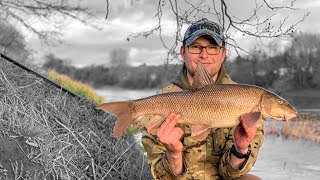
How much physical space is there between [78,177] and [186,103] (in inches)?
85.6

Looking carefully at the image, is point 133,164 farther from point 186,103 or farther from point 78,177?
point 186,103

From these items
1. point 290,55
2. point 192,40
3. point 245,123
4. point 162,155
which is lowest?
point 290,55

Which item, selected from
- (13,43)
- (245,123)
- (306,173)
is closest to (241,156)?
(245,123)

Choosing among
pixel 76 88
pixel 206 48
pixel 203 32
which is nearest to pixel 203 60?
pixel 206 48

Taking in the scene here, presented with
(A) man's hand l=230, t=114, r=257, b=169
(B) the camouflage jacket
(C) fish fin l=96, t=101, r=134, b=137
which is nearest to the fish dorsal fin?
(A) man's hand l=230, t=114, r=257, b=169

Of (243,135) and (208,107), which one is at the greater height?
(208,107)

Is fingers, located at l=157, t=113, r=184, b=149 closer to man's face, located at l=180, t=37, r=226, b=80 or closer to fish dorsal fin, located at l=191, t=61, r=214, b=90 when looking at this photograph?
fish dorsal fin, located at l=191, t=61, r=214, b=90

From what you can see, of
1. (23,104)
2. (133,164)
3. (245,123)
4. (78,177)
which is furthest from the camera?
(133,164)

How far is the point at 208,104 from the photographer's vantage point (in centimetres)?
320

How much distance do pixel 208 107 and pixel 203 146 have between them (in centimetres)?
76

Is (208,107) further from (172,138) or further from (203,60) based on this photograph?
(203,60)

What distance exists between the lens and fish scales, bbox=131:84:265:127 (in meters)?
3.16

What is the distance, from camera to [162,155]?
3.86 meters

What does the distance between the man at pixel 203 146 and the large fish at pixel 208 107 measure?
45 cm
